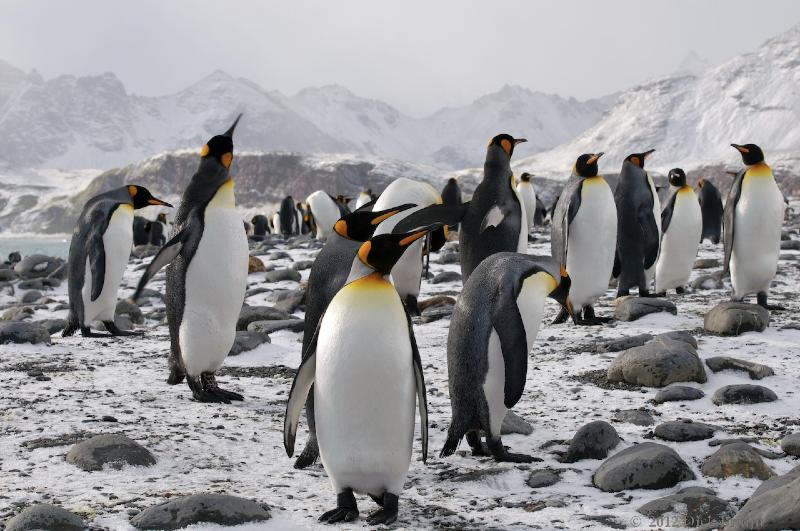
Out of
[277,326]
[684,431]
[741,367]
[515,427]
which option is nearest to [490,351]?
[515,427]

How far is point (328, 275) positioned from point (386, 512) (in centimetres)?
119

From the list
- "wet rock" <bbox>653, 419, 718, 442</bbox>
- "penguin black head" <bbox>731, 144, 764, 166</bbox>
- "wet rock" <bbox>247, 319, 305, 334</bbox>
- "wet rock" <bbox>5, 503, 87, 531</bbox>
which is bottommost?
"wet rock" <bbox>653, 419, 718, 442</bbox>

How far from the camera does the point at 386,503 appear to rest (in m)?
2.85

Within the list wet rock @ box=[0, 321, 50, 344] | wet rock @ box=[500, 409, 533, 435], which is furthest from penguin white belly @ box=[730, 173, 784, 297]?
wet rock @ box=[0, 321, 50, 344]

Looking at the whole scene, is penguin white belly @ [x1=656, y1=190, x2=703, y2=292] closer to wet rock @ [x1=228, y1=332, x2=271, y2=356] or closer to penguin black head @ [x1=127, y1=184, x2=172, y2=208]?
wet rock @ [x1=228, y1=332, x2=271, y2=356]

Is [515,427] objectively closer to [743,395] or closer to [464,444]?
[464,444]

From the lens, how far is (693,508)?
266 cm

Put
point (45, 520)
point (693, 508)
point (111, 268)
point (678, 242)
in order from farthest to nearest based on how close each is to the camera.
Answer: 1. point (678, 242)
2. point (111, 268)
3. point (693, 508)
4. point (45, 520)

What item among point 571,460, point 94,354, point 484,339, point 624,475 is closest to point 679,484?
point 624,475

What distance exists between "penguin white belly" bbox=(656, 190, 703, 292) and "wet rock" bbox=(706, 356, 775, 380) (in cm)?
410

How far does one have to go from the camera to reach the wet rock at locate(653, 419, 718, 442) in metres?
3.49

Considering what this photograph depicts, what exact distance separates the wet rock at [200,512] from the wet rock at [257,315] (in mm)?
4316

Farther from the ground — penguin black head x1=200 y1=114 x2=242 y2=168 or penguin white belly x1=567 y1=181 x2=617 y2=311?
penguin black head x1=200 y1=114 x2=242 y2=168

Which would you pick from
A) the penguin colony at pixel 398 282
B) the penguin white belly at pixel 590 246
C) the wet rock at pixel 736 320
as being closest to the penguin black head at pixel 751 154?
the penguin colony at pixel 398 282
